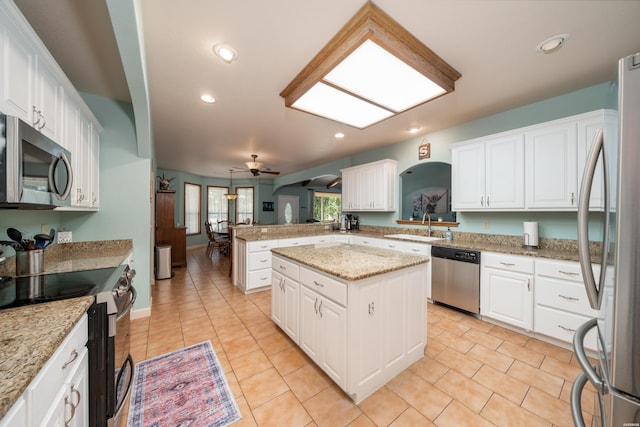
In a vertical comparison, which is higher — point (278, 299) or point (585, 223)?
point (585, 223)

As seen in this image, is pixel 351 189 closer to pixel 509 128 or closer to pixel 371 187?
pixel 371 187

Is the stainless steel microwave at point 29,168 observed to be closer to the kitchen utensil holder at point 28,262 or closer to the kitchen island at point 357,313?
the kitchen utensil holder at point 28,262

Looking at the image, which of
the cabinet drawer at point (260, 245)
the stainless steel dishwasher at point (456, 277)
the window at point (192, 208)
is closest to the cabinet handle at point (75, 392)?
the cabinet drawer at point (260, 245)

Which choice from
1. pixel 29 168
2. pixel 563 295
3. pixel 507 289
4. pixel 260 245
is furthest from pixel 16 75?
pixel 563 295

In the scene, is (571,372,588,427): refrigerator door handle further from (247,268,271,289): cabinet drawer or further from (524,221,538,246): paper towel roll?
(247,268,271,289): cabinet drawer

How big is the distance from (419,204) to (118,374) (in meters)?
5.60

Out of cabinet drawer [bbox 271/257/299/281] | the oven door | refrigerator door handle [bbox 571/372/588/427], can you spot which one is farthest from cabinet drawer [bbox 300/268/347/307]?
the oven door

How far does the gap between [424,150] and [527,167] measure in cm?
148

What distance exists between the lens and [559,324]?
7.18 ft

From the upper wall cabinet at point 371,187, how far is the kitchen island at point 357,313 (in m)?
2.24

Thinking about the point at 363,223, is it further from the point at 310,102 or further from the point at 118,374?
the point at 118,374

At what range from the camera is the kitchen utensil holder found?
158 centimetres

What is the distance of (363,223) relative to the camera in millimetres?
5086

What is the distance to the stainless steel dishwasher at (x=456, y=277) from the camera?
273cm
